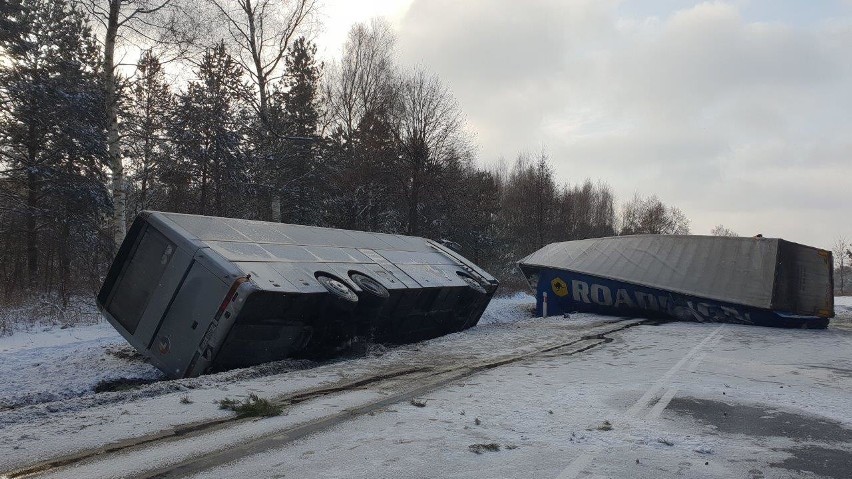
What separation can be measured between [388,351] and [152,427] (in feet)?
17.5

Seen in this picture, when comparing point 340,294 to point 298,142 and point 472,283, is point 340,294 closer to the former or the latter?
point 472,283

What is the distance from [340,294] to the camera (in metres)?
8.46

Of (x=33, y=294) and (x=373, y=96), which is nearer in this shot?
(x=33, y=294)

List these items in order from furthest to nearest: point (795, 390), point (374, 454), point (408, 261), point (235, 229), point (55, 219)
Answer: point (55, 219) < point (408, 261) < point (235, 229) < point (795, 390) < point (374, 454)

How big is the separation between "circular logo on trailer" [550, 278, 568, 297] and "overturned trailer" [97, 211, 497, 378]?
12.2 m

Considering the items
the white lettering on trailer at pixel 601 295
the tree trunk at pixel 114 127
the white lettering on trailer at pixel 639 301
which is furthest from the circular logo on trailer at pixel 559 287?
the tree trunk at pixel 114 127

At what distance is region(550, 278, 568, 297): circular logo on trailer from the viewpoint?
21481 millimetres

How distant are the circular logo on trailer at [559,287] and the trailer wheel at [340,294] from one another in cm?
1408

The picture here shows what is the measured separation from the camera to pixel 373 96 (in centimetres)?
3681

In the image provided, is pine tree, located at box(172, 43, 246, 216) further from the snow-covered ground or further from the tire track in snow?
the tire track in snow

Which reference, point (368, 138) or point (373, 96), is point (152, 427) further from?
point (373, 96)

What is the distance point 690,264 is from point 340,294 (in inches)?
587

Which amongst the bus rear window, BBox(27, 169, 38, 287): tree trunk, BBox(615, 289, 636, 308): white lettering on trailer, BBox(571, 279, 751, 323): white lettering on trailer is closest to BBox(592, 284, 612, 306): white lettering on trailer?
BBox(571, 279, 751, 323): white lettering on trailer

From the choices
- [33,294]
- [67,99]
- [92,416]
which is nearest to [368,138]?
[67,99]
